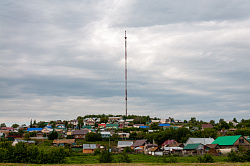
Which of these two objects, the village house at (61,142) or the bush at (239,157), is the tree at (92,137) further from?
the bush at (239,157)

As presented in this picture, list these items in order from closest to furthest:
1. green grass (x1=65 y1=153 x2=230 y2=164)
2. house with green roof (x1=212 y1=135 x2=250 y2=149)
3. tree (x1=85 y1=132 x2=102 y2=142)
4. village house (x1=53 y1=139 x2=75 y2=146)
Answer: green grass (x1=65 y1=153 x2=230 y2=164)
house with green roof (x1=212 y1=135 x2=250 y2=149)
village house (x1=53 y1=139 x2=75 y2=146)
tree (x1=85 y1=132 x2=102 y2=142)

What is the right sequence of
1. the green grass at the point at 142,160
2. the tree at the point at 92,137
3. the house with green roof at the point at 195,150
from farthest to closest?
the tree at the point at 92,137 → the house with green roof at the point at 195,150 → the green grass at the point at 142,160

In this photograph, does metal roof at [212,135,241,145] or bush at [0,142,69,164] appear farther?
metal roof at [212,135,241,145]

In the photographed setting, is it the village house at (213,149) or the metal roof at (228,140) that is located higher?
the metal roof at (228,140)

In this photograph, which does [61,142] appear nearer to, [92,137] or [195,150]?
[92,137]

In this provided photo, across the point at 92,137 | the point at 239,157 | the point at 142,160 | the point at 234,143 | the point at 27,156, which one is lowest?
the point at 142,160

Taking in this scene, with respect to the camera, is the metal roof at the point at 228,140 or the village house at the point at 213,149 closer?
the village house at the point at 213,149

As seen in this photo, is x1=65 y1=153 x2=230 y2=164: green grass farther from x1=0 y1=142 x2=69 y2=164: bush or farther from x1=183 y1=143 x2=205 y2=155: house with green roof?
x1=183 y1=143 x2=205 y2=155: house with green roof

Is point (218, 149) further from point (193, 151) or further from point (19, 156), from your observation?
point (19, 156)

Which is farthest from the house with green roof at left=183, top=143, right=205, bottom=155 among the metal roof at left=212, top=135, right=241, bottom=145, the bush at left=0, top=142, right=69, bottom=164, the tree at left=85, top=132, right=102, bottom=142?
the bush at left=0, top=142, right=69, bottom=164

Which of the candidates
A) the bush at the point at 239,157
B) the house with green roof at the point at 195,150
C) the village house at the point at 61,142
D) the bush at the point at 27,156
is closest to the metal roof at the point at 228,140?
the house with green roof at the point at 195,150

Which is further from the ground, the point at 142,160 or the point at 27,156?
the point at 27,156

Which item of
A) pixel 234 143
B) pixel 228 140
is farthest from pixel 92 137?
pixel 234 143

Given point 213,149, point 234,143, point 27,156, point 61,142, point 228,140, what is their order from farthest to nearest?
point 61,142
point 228,140
point 234,143
point 213,149
point 27,156
